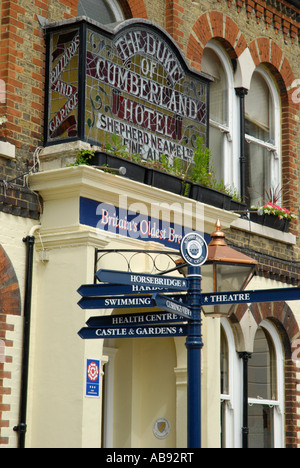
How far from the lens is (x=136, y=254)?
9477mm

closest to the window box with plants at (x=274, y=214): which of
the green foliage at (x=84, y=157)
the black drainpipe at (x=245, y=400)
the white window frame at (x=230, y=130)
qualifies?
the white window frame at (x=230, y=130)

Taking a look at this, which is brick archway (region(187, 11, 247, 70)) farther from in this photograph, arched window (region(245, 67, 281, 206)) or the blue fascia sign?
the blue fascia sign

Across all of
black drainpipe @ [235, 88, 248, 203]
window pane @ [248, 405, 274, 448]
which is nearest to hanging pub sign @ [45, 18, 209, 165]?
black drainpipe @ [235, 88, 248, 203]

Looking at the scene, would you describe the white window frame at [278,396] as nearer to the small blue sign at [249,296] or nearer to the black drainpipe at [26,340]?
the black drainpipe at [26,340]

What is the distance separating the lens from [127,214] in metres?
9.42

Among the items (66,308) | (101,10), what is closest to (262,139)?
(101,10)

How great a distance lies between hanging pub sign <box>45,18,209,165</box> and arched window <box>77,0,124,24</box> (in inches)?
36.9

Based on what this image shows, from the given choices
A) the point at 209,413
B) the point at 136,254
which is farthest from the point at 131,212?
the point at 209,413

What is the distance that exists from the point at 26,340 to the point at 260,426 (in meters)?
5.08

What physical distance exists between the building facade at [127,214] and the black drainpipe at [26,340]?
0.04 ft

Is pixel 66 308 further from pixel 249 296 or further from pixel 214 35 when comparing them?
pixel 214 35

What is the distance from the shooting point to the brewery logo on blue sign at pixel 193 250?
21.4ft

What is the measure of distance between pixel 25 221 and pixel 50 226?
26 cm

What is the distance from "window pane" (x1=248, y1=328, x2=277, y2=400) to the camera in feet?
41.1
